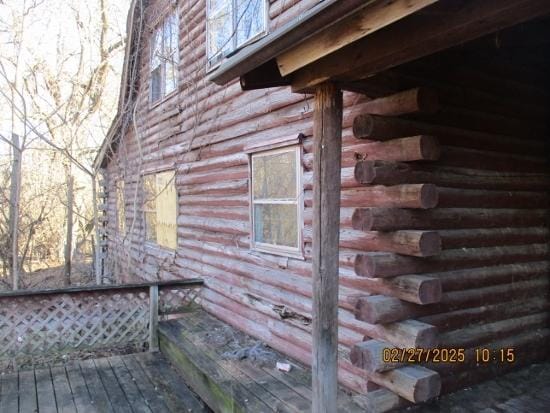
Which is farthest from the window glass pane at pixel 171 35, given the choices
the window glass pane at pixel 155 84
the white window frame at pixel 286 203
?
the white window frame at pixel 286 203

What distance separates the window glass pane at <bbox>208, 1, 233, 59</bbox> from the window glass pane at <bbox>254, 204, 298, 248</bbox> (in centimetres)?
246

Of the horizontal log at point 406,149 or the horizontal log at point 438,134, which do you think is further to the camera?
the horizontal log at point 438,134

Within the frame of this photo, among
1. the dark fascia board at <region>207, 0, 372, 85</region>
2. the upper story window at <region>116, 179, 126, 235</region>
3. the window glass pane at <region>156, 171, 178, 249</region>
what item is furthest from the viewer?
the upper story window at <region>116, 179, 126, 235</region>

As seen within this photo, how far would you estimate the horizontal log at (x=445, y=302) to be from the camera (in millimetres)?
3012

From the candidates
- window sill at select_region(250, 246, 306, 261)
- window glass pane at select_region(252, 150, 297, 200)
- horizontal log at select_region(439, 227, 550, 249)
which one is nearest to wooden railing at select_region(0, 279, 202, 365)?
window sill at select_region(250, 246, 306, 261)

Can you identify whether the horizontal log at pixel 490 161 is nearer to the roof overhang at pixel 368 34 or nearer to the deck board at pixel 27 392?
Answer: the roof overhang at pixel 368 34

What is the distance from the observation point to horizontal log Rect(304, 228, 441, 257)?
2945 mm

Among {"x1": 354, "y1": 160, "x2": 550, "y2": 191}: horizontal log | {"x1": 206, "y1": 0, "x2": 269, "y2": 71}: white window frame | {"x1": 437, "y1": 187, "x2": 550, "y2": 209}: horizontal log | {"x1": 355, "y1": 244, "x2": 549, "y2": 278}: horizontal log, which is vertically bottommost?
{"x1": 355, "y1": 244, "x2": 549, "y2": 278}: horizontal log

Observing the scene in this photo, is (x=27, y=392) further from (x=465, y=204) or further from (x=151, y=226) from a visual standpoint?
(x=465, y=204)

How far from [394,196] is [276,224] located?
6.56ft

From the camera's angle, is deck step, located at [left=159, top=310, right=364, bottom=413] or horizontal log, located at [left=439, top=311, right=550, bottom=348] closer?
horizontal log, located at [left=439, top=311, right=550, bottom=348]

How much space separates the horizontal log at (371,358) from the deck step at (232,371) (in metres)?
0.53

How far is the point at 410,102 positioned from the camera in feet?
9.68

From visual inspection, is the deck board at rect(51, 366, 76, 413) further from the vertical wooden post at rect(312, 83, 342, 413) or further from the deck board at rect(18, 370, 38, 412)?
the vertical wooden post at rect(312, 83, 342, 413)
